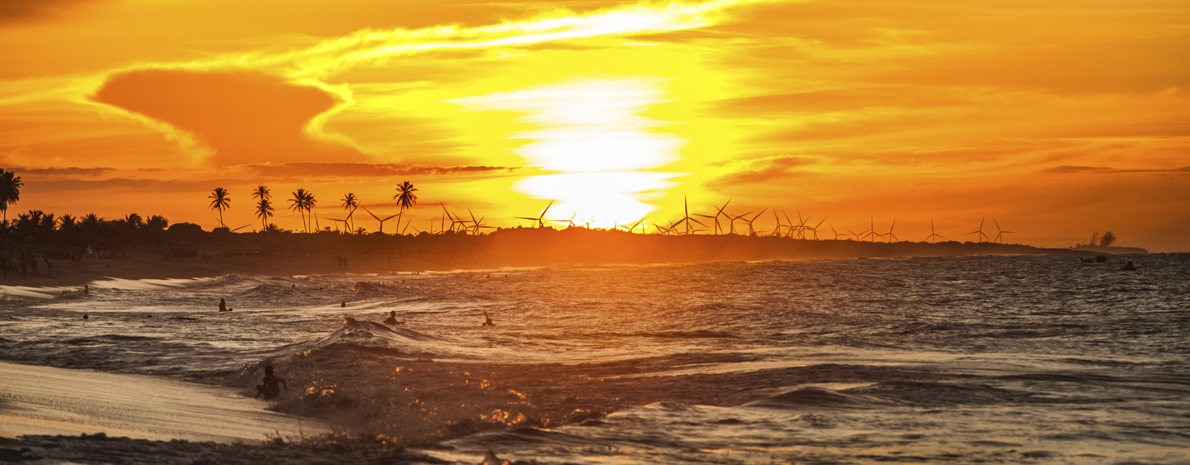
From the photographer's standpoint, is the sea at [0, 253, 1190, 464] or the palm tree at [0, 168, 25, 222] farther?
the palm tree at [0, 168, 25, 222]

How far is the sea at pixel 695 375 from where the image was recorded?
15.4 m

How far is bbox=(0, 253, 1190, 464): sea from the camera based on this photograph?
15.4m

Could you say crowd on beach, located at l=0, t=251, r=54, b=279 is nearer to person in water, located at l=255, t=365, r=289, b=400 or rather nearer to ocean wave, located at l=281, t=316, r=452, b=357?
ocean wave, located at l=281, t=316, r=452, b=357

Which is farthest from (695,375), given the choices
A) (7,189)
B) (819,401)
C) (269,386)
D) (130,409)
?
(7,189)

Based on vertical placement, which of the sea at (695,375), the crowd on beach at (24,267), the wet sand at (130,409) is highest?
the crowd on beach at (24,267)

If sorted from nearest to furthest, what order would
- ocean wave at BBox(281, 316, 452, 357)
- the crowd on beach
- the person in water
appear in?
the person in water → ocean wave at BBox(281, 316, 452, 357) → the crowd on beach

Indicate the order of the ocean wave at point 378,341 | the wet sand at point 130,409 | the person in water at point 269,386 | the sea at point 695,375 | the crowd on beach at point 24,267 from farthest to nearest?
the crowd on beach at point 24,267
the ocean wave at point 378,341
the person in water at point 269,386
the sea at point 695,375
the wet sand at point 130,409

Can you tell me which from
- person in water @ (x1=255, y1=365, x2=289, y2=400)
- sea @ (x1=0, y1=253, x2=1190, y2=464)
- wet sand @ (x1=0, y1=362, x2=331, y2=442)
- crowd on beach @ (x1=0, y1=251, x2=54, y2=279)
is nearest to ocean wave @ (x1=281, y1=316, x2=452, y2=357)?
sea @ (x1=0, y1=253, x2=1190, y2=464)

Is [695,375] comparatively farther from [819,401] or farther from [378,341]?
[378,341]

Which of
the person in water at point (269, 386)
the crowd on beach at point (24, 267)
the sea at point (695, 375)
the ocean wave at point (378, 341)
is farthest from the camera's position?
the crowd on beach at point (24, 267)

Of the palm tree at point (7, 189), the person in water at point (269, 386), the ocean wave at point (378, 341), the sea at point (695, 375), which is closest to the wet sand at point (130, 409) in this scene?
the person in water at point (269, 386)

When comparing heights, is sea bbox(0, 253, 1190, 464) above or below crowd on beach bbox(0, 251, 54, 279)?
below

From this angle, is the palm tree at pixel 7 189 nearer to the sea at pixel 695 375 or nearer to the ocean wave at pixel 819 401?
the sea at pixel 695 375

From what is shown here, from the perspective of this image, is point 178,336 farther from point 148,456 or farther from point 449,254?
point 449,254
